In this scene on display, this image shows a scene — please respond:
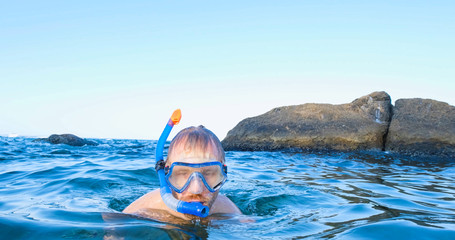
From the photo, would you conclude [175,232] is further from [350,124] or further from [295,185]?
[350,124]

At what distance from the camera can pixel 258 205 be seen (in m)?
4.20

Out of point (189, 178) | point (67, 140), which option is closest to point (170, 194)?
point (189, 178)

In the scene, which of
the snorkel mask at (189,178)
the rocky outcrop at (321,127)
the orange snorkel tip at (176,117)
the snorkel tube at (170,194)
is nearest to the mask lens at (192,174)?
the snorkel mask at (189,178)

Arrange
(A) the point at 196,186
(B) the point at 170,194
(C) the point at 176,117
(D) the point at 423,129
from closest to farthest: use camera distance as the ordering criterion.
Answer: (A) the point at 196,186, (B) the point at 170,194, (C) the point at 176,117, (D) the point at 423,129

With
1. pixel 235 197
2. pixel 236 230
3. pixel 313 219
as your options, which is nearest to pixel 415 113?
pixel 235 197

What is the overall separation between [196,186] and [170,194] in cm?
30

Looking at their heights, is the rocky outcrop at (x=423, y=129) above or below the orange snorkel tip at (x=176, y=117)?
below

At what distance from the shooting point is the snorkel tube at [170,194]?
2320 mm

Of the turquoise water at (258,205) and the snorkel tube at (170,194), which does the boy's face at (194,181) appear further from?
the turquoise water at (258,205)

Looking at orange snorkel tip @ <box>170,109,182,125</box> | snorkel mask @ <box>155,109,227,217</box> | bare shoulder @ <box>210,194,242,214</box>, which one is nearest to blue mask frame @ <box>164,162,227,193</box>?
snorkel mask @ <box>155,109,227,217</box>

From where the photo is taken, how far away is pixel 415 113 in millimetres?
12922

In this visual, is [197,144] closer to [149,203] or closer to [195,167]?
[195,167]

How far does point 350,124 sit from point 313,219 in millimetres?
10843

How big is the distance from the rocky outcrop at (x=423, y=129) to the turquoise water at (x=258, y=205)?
5320 mm
